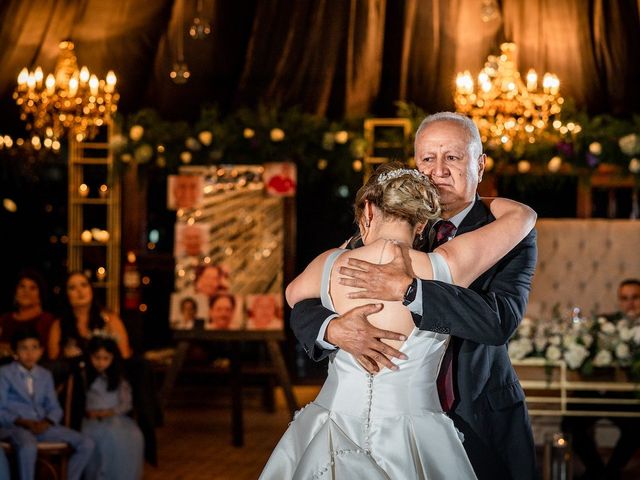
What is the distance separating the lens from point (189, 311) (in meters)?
8.88

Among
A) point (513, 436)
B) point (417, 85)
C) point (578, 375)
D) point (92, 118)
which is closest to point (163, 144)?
point (92, 118)

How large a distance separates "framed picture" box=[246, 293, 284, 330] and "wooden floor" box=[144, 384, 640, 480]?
86 centimetres

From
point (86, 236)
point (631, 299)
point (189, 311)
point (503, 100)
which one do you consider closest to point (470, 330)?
point (189, 311)

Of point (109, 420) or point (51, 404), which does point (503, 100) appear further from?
point (51, 404)

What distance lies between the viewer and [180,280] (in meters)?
9.14

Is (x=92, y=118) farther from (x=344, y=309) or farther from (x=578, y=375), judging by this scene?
(x=344, y=309)

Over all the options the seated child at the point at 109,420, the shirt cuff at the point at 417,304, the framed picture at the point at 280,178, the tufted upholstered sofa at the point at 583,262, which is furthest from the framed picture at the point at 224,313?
the shirt cuff at the point at 417,304

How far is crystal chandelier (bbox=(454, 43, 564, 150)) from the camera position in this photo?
9141 millimetres

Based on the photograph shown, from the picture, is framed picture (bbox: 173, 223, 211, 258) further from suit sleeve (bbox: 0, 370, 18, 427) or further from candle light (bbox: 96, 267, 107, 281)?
suit sleeve (bbox: 0, 370, 18, 427)

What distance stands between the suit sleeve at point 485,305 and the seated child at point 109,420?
389 cm

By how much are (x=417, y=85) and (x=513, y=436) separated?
7271 mm

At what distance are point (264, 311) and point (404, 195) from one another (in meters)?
5.88

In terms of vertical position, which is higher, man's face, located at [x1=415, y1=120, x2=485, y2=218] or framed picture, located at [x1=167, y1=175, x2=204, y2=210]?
man's face, located at [x1=415, y1=120, x2=485, y2=218]

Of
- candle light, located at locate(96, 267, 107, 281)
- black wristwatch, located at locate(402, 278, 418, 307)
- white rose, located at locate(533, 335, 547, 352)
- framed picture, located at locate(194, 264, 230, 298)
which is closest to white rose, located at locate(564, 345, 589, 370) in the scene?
white rose, located at locate(533, 335, 547, 352)
